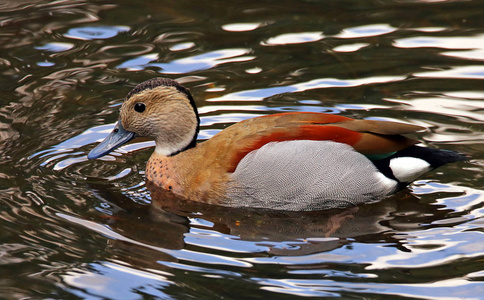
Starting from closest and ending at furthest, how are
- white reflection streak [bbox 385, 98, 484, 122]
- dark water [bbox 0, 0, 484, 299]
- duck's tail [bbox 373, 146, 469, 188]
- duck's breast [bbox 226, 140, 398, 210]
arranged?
dark water [bbox 0, 0, 484, 299], duck's breast [bbox 226, 140, 398, 210], duck's tail [bbox 373, 146, 469, 188], white reflection streak [bbox 385, 98, 484, 122]

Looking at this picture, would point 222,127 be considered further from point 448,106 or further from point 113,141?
point 448,106

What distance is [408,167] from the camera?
7074 mm

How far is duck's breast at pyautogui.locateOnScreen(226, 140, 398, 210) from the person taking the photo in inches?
272

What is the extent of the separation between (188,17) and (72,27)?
5.54 feet

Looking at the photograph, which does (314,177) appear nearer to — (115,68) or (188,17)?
(115,68)

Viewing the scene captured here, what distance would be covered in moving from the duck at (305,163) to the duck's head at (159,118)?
0.35m

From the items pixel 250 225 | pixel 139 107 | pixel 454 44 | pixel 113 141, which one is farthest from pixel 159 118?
pixel 454 44

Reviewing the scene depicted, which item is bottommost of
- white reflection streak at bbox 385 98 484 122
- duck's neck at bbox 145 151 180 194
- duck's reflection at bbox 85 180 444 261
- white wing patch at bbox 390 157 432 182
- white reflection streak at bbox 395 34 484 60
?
duck's reflection at bbox 85 180 444 261

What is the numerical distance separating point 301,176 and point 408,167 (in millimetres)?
1013

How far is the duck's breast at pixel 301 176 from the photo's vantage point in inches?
272

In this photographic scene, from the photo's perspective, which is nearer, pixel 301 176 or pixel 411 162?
pixel 301 176

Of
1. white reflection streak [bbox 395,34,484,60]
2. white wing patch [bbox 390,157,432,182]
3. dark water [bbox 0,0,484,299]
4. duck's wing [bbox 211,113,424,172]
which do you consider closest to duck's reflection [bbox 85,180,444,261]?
dark water [bbox 0,0,484,299]

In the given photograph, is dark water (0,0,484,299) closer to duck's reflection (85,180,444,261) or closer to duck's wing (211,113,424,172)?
duck's reflection (85,180,444,261)

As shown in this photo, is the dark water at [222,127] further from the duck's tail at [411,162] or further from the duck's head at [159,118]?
the duck's head at [159,118]
